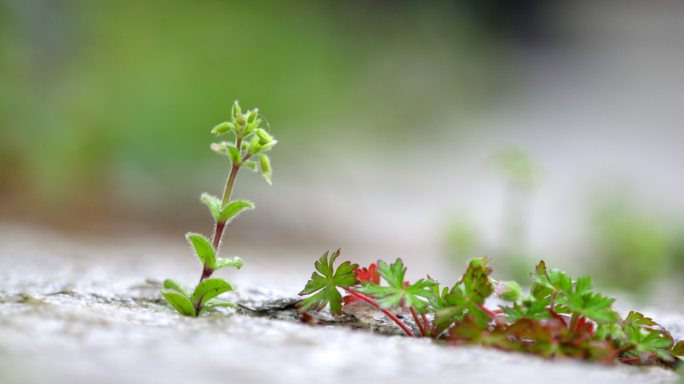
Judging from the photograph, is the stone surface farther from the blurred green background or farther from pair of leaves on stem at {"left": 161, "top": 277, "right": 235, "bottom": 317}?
Result: the blurred green background

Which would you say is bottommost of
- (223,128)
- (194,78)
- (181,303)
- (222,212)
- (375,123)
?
(181,303)

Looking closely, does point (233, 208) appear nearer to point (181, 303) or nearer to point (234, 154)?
point (234, 154)

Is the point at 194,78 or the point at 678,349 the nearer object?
the point at 678,349

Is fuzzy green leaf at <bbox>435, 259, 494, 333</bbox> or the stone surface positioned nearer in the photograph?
the stone surface

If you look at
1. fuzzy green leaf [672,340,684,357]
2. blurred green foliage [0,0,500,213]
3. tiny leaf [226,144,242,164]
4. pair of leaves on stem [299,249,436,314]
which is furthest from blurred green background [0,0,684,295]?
tiny leaf [226,144,242,164]

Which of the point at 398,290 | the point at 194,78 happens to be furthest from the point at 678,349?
the point at 194,78

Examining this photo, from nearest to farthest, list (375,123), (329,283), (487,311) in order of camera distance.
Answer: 1. (487,311)
2. (329,283)
3. (375,123)

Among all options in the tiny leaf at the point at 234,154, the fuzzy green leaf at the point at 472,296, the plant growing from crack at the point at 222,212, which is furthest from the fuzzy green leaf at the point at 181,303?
the fuzzy green leaf at the point at 472,296
